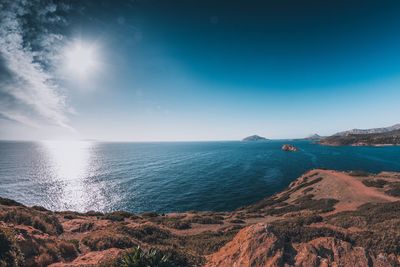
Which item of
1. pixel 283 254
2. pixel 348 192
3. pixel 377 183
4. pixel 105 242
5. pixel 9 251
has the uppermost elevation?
pixel 9 251

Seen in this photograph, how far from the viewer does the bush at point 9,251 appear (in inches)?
316

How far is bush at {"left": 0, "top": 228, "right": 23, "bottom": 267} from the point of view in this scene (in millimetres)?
8039

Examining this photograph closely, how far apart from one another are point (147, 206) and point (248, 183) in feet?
101

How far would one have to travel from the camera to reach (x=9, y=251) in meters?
8.38

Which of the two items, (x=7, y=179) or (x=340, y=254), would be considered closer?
(x=340, y=254)

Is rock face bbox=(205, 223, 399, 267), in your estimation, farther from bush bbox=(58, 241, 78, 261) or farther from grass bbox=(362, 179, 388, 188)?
grass bbox=(362, 179, 388, 188)

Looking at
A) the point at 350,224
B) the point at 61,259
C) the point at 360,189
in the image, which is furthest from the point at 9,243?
the point at 360,189

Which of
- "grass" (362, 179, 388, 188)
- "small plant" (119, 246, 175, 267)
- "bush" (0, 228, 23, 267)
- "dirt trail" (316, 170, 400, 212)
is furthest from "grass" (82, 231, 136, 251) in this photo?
"grass" (362, 179, 388, 188)

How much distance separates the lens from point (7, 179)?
75.6 meters

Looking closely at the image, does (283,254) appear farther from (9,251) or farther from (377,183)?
(377,183)

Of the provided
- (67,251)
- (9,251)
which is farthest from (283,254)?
(9,251)

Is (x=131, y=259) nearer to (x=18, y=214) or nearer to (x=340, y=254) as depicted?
(x=340, y=254)

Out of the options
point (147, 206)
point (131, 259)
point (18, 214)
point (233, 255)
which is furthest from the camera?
point (147, 206)

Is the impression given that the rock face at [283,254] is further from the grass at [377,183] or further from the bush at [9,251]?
the grass at [377,183]
